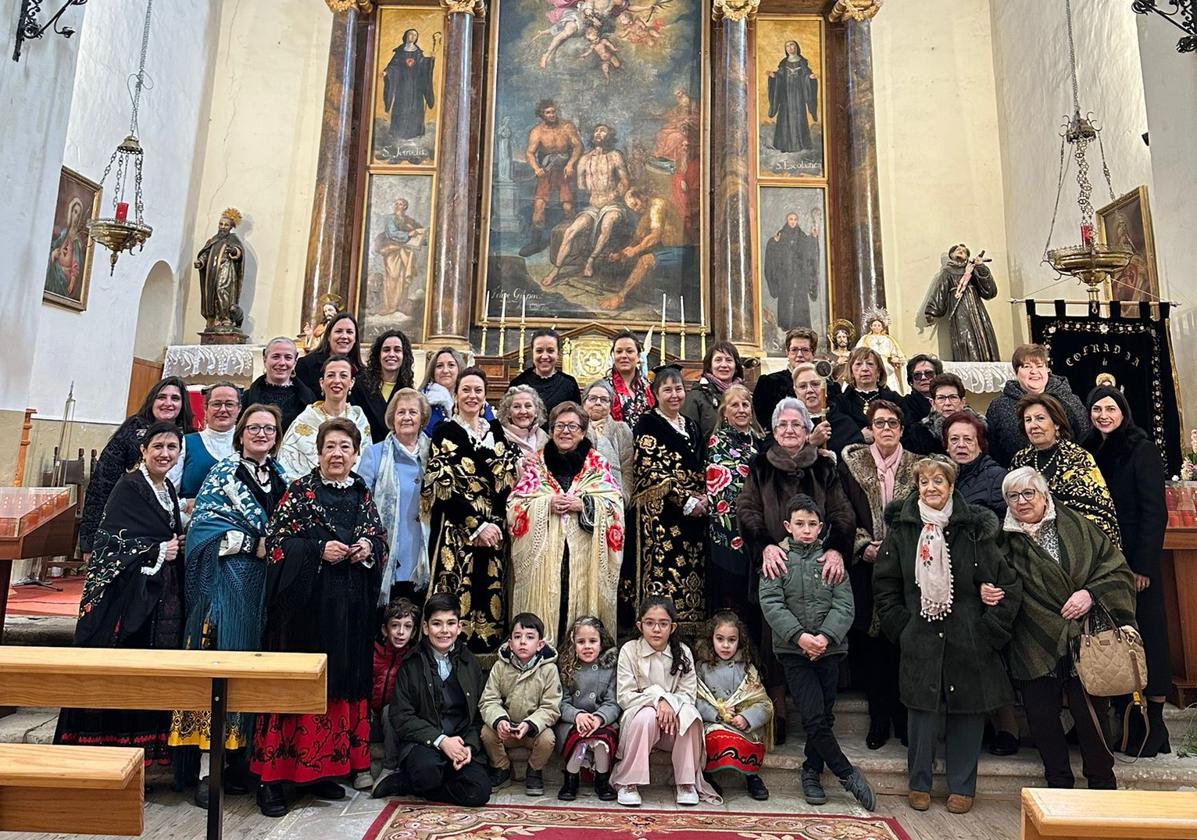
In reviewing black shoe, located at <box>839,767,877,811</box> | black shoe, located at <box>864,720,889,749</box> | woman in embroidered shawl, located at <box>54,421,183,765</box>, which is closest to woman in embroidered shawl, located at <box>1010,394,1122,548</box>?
black shoe, located at <box>864,720,889,749</box>

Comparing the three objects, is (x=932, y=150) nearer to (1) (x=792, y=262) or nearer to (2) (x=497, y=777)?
(1) (x=792, y=262)

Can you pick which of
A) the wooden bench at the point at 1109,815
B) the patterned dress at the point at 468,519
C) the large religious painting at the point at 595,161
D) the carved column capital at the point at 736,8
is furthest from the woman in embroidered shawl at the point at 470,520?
the carved column capital at the point at 736,8

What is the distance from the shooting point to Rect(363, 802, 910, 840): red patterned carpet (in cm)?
320

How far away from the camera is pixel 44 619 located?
15.9 feet

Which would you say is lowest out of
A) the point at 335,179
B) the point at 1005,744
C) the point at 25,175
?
the point at 1005,744

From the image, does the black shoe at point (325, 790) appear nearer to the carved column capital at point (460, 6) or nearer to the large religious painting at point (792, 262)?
the large religious painting at point (792, 262)

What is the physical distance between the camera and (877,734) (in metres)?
4.04

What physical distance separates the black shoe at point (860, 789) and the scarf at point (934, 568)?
74 cm

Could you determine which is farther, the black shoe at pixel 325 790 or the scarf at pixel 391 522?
the scarf at pixel 391 522

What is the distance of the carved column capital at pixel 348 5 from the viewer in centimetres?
1063

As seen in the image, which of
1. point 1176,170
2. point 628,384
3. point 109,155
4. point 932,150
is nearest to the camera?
point 628,384

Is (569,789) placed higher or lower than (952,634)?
lower

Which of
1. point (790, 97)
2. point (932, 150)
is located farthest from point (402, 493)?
point (932, 150)

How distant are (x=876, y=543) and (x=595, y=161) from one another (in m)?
7.71
